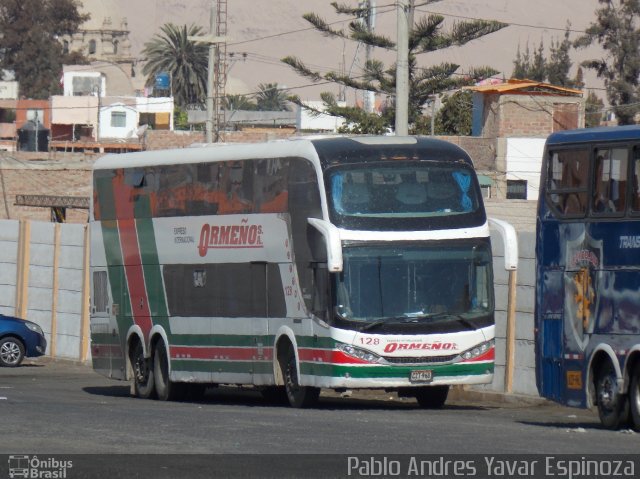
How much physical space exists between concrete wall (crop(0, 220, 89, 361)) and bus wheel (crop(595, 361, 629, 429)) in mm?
17293

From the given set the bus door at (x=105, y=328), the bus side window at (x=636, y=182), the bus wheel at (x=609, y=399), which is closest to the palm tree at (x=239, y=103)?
the bus door at (x=105, y=328)

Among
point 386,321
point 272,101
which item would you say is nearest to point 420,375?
point 386,321

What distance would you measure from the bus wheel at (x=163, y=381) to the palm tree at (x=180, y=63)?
366 feet

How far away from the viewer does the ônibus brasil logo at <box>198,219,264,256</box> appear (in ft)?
68.6

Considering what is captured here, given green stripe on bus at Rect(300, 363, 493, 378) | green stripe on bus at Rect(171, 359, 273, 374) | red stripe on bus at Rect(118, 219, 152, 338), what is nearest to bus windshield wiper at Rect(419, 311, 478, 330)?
green stripe on bus at Rect(300, 363, 493, 378)

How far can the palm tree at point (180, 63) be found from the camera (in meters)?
135

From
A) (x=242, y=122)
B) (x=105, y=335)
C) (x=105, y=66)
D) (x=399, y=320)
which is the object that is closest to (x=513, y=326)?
(x=399, y=320)

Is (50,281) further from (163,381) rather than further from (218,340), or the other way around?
(218,340)

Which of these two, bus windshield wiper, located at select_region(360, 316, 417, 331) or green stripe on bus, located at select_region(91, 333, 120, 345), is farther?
green stripe on bus, located at select_region(91, 333, 120, 345)

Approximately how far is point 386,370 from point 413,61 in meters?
35.7

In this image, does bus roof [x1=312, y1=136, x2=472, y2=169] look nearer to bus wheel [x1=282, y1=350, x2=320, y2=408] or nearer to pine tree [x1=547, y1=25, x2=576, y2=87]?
bus wheel [x1=282, y1=350, x2=320, y2=408]

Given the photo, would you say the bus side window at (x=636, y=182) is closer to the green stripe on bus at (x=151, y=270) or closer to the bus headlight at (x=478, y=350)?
the bus headlight at (x=478, y=350)
